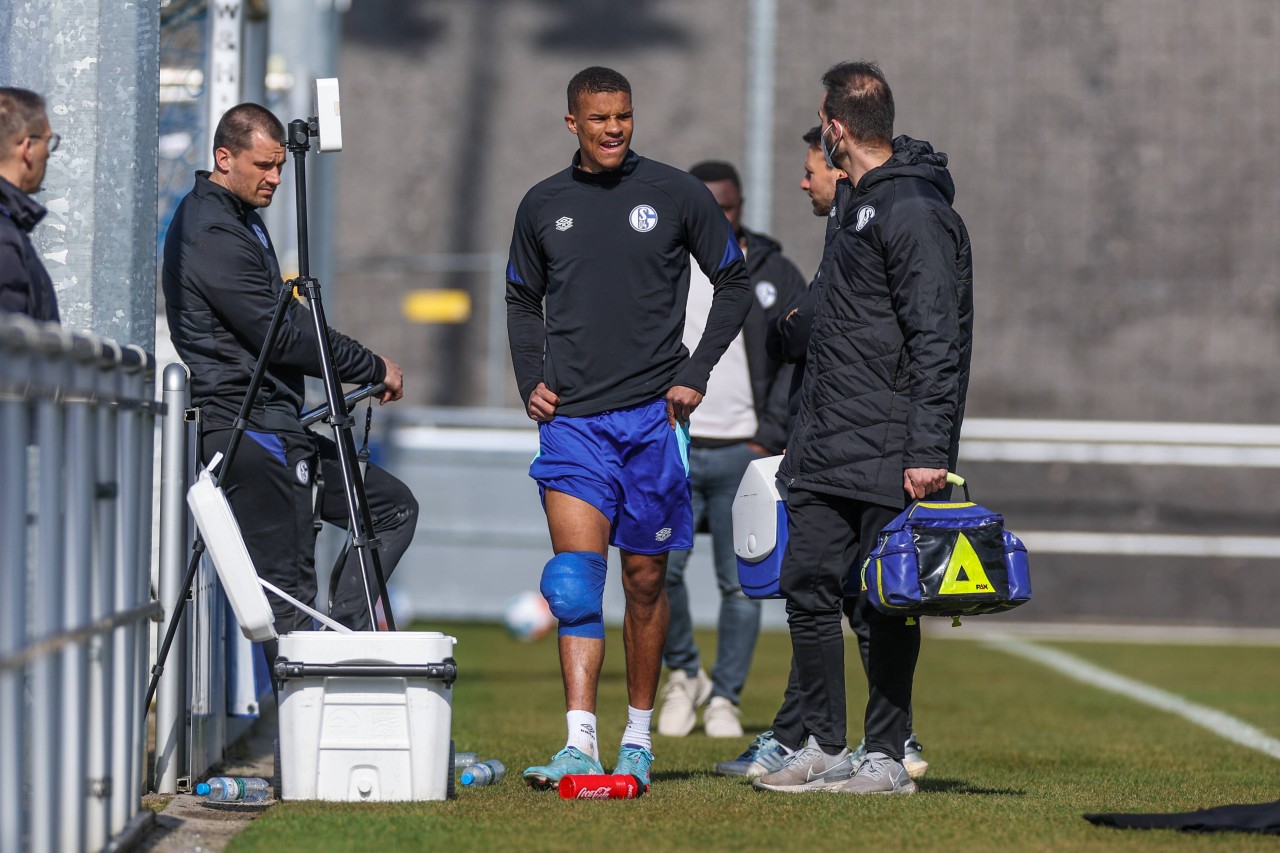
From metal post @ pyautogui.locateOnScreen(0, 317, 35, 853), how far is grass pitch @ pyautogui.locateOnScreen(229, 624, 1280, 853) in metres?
0.87

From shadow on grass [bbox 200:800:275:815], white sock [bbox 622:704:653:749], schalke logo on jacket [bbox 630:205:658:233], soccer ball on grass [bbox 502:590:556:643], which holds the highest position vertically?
schalke logo on jacket [bbox 630:205:658:233]

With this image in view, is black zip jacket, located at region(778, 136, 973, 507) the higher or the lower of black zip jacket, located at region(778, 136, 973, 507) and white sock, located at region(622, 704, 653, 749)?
the higher

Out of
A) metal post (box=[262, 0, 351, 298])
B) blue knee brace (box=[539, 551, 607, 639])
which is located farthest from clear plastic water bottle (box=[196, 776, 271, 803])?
metal post (box=[262, 0, 351, 298])

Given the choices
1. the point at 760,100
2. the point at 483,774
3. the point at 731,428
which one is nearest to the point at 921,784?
the point at 483,774

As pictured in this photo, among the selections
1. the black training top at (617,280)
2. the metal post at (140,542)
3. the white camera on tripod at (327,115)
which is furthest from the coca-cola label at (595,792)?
the white camera on tripod at (327,115)

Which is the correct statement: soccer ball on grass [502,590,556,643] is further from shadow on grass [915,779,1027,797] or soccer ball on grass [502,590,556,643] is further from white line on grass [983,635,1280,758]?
shadow on grass [915,779,1027,797]

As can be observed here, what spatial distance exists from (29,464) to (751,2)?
48.9ft

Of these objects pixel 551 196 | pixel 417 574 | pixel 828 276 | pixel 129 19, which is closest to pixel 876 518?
pixel 828 276

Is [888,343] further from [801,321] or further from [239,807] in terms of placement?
[239,807]

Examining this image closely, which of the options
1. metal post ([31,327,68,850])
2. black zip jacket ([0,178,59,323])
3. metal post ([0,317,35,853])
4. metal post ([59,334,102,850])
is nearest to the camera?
metal post ([0,317,35,853])

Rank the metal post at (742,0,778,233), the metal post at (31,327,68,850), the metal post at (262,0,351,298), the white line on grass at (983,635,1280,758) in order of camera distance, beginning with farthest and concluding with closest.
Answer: the metal post at (742,0,778,233) < the metal post at (262,0,351,298) < the white line on grass at (983,635,1280,758) < the metal post at (31,327,68,850)

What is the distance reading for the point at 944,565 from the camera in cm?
458

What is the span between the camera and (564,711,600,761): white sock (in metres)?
4.91

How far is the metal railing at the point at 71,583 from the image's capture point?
3018 mm
